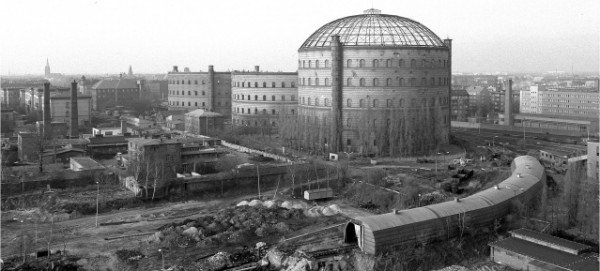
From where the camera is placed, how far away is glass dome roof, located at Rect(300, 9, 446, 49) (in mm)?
47625

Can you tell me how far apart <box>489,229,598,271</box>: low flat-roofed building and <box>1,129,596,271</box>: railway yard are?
2.13 feet

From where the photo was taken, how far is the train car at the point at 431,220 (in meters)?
22.0

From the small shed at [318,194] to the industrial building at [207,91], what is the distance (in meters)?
40.4

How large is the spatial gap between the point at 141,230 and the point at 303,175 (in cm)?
1258

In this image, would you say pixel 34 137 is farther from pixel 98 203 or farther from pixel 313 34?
pixel 313 34

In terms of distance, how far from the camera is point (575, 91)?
84000 mm

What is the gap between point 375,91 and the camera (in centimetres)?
4644

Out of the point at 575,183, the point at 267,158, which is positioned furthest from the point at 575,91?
the point at 575,183

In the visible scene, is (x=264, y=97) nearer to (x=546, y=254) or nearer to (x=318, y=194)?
(x=318, y=194)

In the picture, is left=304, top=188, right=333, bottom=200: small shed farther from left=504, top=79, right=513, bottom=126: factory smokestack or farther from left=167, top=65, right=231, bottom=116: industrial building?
left=504, top=79, right=513, bottom=126: factory smokestack

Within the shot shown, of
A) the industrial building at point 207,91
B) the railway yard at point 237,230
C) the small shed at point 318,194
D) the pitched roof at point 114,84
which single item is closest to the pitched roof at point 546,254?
the railway yard at point 237,230

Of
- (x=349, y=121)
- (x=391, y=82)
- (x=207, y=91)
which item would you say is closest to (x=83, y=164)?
(x=349, y=121)

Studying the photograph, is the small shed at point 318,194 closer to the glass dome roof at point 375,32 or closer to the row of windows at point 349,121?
the row of windows at point 349,121

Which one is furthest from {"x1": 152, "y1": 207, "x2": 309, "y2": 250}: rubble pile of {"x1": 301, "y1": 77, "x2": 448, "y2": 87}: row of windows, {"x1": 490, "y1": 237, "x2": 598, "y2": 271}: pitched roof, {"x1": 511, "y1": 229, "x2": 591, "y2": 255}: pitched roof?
{"x1": 301, "y1": 77, "x2": 448, "y2": 87}: row of windows
